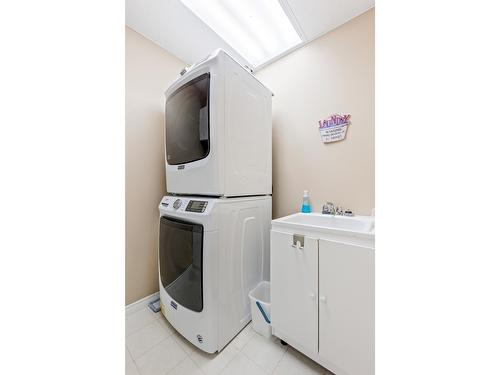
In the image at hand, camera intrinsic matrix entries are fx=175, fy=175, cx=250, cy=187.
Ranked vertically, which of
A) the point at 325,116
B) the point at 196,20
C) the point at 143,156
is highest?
the point at 196,20

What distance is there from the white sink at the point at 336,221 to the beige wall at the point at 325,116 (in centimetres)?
14

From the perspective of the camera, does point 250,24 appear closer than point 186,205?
No

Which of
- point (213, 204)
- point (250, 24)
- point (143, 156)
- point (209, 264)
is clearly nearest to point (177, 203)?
point (213, 204)

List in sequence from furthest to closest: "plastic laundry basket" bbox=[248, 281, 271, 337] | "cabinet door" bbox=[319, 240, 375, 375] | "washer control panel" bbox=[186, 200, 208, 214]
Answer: "plastic laundry basket" bbox=[248, 281, 271, 337]
"washer control panel" bbox=[186, 200, 208, 214]
"cabinet door" bbox=[319, 240, 375, 375]

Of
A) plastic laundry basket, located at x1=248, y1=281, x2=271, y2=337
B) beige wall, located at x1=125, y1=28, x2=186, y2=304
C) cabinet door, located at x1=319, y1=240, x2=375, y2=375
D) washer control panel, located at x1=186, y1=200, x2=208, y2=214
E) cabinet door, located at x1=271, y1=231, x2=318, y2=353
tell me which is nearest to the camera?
cabinet door, located at x1=319, y1=240, x2=375, y2=375

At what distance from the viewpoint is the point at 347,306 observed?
0.85 m

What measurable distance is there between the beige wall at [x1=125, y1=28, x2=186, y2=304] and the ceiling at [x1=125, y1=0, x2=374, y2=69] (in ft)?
0.48

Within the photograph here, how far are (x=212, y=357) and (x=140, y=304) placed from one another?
81cm

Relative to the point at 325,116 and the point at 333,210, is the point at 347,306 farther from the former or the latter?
the point at 325,116

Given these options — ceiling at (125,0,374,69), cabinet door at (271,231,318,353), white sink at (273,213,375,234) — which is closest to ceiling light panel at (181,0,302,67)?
ceiling at (125,0,374,69)

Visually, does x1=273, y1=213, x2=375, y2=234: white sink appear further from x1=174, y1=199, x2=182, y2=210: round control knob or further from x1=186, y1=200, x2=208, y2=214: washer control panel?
x1=174, y1=199, x2=182, y2=210: round control knob

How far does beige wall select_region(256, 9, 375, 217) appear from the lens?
1.26 meters
